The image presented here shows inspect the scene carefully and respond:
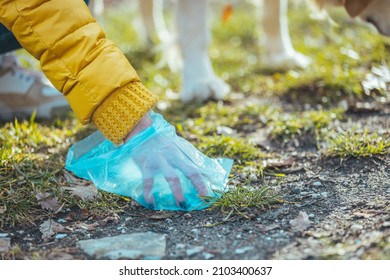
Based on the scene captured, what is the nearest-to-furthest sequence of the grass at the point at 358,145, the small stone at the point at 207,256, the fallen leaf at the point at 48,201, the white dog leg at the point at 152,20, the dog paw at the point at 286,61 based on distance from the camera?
the small stone at the point at 207,256
the fallen leaf at the point at 48,201
the grass at the point at 358,145
the dog paw at the point at 286,61
the white dog leg at the point at 152,20

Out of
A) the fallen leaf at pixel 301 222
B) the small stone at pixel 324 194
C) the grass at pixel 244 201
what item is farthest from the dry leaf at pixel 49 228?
the small stone at pixel 324 194

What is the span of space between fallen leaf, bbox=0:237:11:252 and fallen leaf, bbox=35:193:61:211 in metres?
0.22

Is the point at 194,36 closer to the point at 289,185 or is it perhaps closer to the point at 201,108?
the point at 201,108

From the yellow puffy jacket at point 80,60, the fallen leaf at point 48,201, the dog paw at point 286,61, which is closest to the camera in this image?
the yellow puffy jacket at point 80,60

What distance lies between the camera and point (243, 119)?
282 cm

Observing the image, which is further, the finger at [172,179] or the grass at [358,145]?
the grass at [358,145]

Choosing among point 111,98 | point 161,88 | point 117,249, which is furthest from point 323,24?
point 117,249

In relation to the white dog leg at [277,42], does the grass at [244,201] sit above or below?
below

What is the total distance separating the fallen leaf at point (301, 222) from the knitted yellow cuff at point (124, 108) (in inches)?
22.8

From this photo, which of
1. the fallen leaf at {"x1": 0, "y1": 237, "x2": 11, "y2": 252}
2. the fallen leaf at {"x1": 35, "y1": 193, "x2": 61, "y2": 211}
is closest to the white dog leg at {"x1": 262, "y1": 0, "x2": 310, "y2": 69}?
the fallen leaf at {"x1": 35, "y1": 193, "x2": 61, "y2": 211}

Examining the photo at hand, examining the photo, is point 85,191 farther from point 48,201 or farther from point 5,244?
point 5,244

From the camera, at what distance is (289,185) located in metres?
2.08

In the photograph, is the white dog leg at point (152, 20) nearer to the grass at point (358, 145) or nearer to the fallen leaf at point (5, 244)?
the grass at point (358, 145)

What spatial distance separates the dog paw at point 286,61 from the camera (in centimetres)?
354
